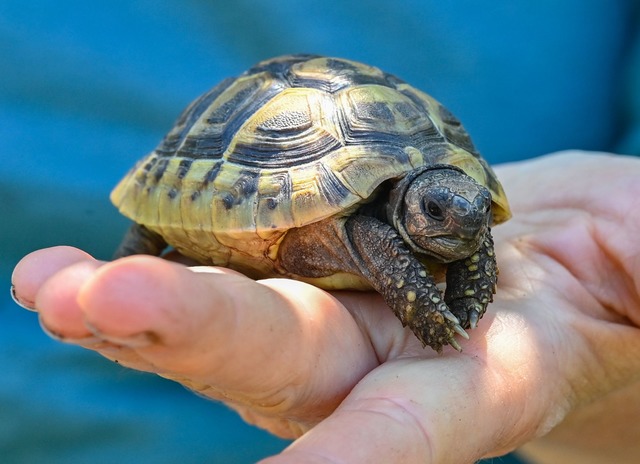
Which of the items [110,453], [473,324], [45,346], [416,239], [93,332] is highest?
[93,332]

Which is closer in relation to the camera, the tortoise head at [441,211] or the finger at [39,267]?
the finger at [39,267]

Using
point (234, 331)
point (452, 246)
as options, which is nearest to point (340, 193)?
point (452, 246)

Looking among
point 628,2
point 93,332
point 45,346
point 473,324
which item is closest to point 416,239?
point 473,324

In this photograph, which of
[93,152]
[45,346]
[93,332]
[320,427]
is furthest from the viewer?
[93,152]

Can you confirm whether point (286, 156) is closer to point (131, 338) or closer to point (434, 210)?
point (434, 210)

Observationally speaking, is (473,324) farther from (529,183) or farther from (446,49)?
(446,49)

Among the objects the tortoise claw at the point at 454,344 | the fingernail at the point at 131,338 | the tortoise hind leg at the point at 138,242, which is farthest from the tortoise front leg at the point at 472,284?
the tortoise hind leg at the point at 138,242

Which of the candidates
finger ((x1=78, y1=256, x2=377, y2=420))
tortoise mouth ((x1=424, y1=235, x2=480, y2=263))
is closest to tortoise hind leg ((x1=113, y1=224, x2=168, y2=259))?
finger ((x1=78, y1=256, x2=377, y2=420))

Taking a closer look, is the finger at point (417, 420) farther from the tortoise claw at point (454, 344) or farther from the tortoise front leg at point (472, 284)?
the tortoise front leg at point (472, 284)
